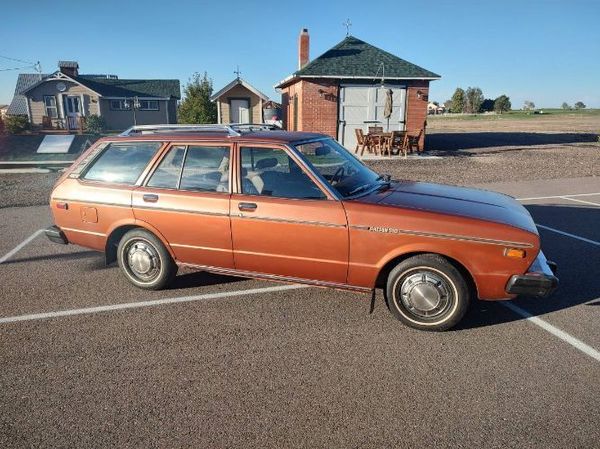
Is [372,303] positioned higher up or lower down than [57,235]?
lower down

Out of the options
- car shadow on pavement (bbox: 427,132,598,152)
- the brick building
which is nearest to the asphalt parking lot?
the brick building

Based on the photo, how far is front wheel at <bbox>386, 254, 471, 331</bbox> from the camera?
3.64 m

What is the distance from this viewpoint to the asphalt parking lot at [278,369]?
2627 millimetres

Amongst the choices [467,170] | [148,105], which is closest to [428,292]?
[467,170]

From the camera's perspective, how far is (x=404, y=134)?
17.5 meters

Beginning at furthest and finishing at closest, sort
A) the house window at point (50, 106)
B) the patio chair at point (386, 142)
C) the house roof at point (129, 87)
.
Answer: the house roof at point (129, 87)
the house window at point (50, 106)
the patio chair at point (386, 142)

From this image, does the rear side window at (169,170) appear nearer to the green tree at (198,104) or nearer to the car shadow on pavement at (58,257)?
the car shadow on pavement at (58,257)

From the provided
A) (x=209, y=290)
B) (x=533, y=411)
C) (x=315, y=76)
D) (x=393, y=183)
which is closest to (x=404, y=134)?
(x=315, y=76)

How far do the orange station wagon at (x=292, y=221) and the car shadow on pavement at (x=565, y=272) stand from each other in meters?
0.49

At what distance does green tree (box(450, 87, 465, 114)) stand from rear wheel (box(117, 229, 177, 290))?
11382cm

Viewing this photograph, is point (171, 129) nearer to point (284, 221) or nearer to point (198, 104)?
point (284, 221)

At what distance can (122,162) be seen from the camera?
15.6 feet

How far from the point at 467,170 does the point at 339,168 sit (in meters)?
10.9

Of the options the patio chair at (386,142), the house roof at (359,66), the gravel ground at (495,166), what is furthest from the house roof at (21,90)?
the gravel ground at (495,166)
